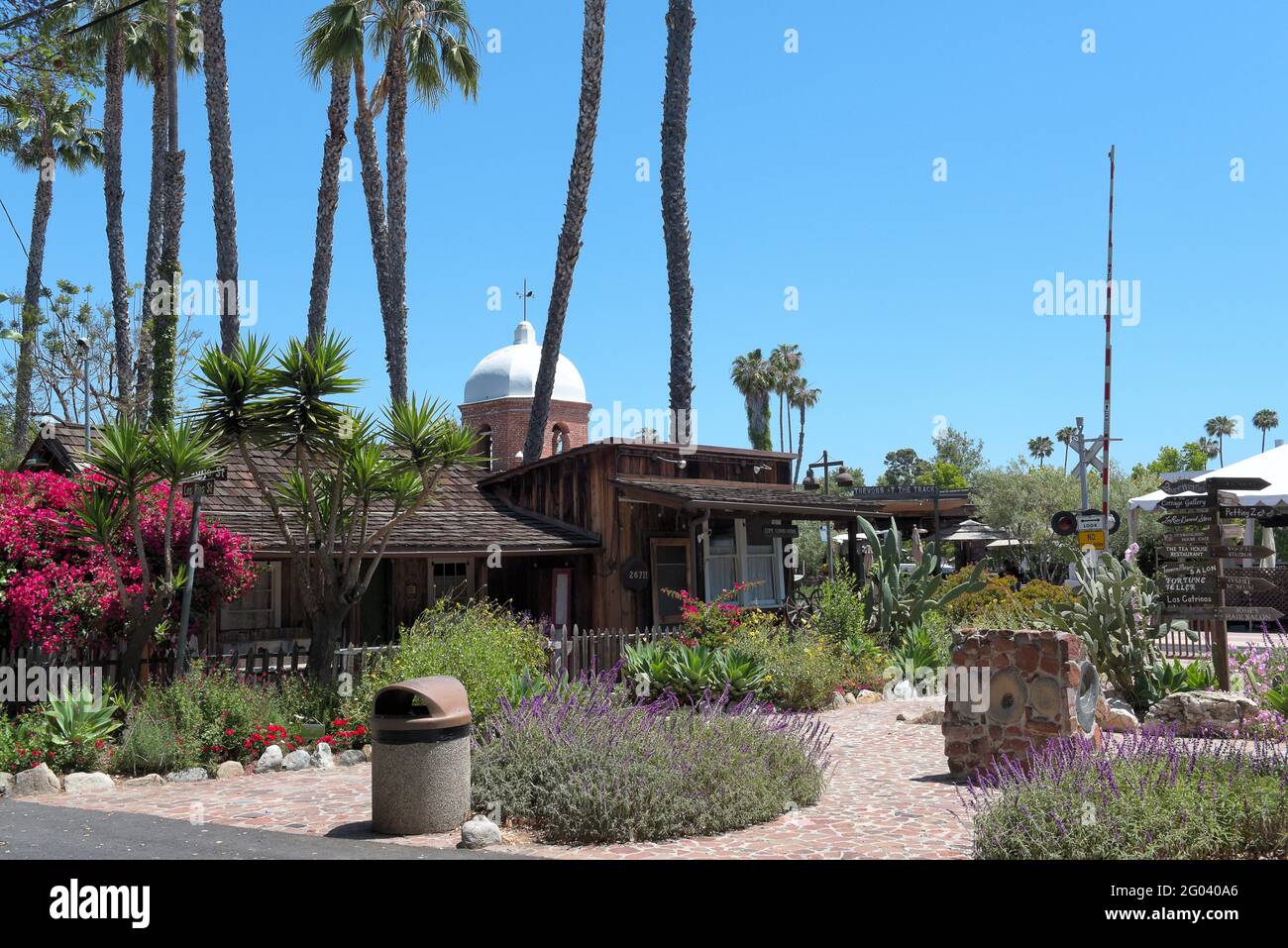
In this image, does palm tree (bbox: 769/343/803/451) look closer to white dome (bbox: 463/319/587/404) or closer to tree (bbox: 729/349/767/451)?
A: tree (bbox: 729/349/767/451)

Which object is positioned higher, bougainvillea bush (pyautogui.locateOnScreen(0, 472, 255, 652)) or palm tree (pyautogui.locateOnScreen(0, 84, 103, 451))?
palm tree (pyautogui.locateOnScreen(0, 84, 103, 451))

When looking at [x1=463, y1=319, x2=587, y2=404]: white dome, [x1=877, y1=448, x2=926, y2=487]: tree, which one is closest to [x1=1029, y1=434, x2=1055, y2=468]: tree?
[x1=877, y1=448, x2=926, y2=487]: tree

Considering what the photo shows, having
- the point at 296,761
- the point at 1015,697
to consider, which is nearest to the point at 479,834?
the point at 296,761

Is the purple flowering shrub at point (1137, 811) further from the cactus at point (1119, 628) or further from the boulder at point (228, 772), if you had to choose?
the boulder at point (228, 772)

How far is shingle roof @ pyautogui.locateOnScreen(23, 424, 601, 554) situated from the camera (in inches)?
621

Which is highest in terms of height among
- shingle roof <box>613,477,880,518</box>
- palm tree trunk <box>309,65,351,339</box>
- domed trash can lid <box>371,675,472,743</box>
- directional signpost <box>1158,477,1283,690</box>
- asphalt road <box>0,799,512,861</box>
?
palm tree trunk <box>309,65,351,339</box>

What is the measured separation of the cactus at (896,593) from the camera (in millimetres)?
17016

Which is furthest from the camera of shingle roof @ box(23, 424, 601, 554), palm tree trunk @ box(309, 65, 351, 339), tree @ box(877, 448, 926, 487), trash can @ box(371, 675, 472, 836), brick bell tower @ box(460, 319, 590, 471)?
tree @ box(877, 448, 926, 487)

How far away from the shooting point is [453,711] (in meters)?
7.86

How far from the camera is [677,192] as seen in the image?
22797mm

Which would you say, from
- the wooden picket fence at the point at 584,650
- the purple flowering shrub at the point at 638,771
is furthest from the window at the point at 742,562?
the purple flowering shrub at the point at 638,771

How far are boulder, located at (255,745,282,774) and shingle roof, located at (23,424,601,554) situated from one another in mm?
5072

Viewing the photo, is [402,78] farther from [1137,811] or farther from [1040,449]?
[1040,449]
